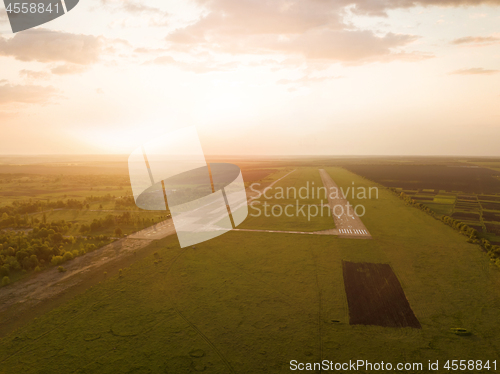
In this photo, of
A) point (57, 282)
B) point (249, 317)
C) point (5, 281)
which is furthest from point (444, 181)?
point (5, 281)

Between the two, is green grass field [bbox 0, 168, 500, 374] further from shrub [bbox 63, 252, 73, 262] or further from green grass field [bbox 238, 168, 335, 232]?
green grass field [bbox 238, 168, 335, 232]

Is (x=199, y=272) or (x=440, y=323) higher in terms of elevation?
(x=199, y=272)

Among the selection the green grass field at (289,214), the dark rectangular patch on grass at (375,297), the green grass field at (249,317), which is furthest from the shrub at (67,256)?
the dark rectangular patch on grass at (375,297)

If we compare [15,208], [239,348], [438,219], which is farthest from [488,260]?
[15,208]

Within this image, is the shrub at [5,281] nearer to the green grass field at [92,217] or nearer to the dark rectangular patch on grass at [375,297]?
the green grass field at [92,217]

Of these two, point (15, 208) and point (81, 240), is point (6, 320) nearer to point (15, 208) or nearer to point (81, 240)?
point (81, 240)

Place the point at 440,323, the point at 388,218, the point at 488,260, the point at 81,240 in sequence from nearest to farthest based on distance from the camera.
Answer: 1. the point at 440,323
2. the point at 488,260
3. the point at 81,240
4. the point at 388,218
